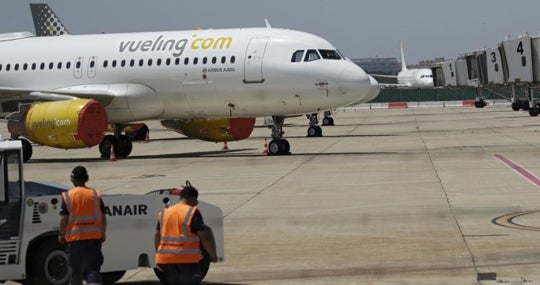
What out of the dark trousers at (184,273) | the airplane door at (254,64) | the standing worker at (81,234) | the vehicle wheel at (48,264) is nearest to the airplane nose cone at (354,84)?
the airplane door at (254,64)

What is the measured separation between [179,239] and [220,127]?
89.3ft

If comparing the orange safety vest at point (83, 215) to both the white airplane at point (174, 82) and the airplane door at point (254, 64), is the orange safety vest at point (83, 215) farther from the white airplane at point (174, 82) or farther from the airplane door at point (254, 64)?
the airplane door at point (254, 64)

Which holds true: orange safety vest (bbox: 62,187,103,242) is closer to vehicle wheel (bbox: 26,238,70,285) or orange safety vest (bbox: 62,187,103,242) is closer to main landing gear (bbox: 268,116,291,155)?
vehicle wheel (bbox: 26,238,70,285)

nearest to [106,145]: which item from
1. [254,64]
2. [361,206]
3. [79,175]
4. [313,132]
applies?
[254,64]

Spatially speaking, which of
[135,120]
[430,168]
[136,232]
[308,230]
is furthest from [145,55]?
[136,232]

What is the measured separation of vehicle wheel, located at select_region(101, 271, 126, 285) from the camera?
12711 mm

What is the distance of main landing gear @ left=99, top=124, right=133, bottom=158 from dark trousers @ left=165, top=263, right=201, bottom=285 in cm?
2645

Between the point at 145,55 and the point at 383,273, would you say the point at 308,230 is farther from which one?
the point at 145,55

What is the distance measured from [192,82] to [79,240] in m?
23.2

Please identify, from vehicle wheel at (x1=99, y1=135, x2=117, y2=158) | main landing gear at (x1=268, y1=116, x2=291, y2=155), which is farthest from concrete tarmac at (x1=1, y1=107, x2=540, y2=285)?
vehicle wheel at (x1=99, y1=135, x2=117, y2=158)

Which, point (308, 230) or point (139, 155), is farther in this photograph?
point (139, 155)

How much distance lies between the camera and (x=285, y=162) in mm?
31562

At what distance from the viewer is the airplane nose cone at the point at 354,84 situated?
32625 millimetres

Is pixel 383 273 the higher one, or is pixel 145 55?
pixel 145 55
